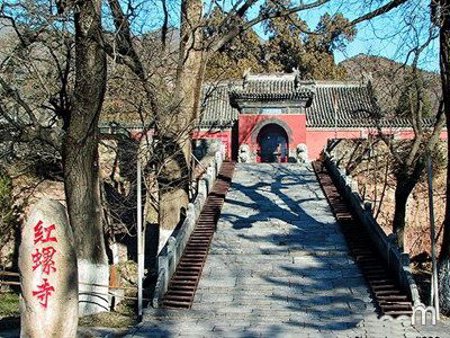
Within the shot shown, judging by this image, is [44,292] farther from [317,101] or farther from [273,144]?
[317,101]

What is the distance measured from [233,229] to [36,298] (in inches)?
245

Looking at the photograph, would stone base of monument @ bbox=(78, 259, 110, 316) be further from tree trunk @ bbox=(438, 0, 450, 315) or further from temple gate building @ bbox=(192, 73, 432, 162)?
temple gate building @ bbox=(192, 73, 432, 162)

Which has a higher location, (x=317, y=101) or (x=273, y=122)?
(x=317, y=101)

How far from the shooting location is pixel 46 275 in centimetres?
601

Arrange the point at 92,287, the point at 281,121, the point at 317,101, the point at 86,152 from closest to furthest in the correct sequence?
the point at 86,152
the point at 92,287
the point at 281,121
the point at 317,101

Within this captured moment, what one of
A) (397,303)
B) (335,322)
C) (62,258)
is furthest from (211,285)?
(62,258)

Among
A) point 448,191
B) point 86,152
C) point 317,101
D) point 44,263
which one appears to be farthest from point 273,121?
point 44,263

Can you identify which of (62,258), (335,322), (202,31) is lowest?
(335,322)

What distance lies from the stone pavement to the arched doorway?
11.5 meters

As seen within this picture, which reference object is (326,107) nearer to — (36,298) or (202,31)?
(202,31)

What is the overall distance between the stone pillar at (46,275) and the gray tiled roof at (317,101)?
17.9 m

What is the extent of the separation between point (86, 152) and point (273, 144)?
17643mm

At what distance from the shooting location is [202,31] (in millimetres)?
12898

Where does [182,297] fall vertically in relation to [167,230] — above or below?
below
